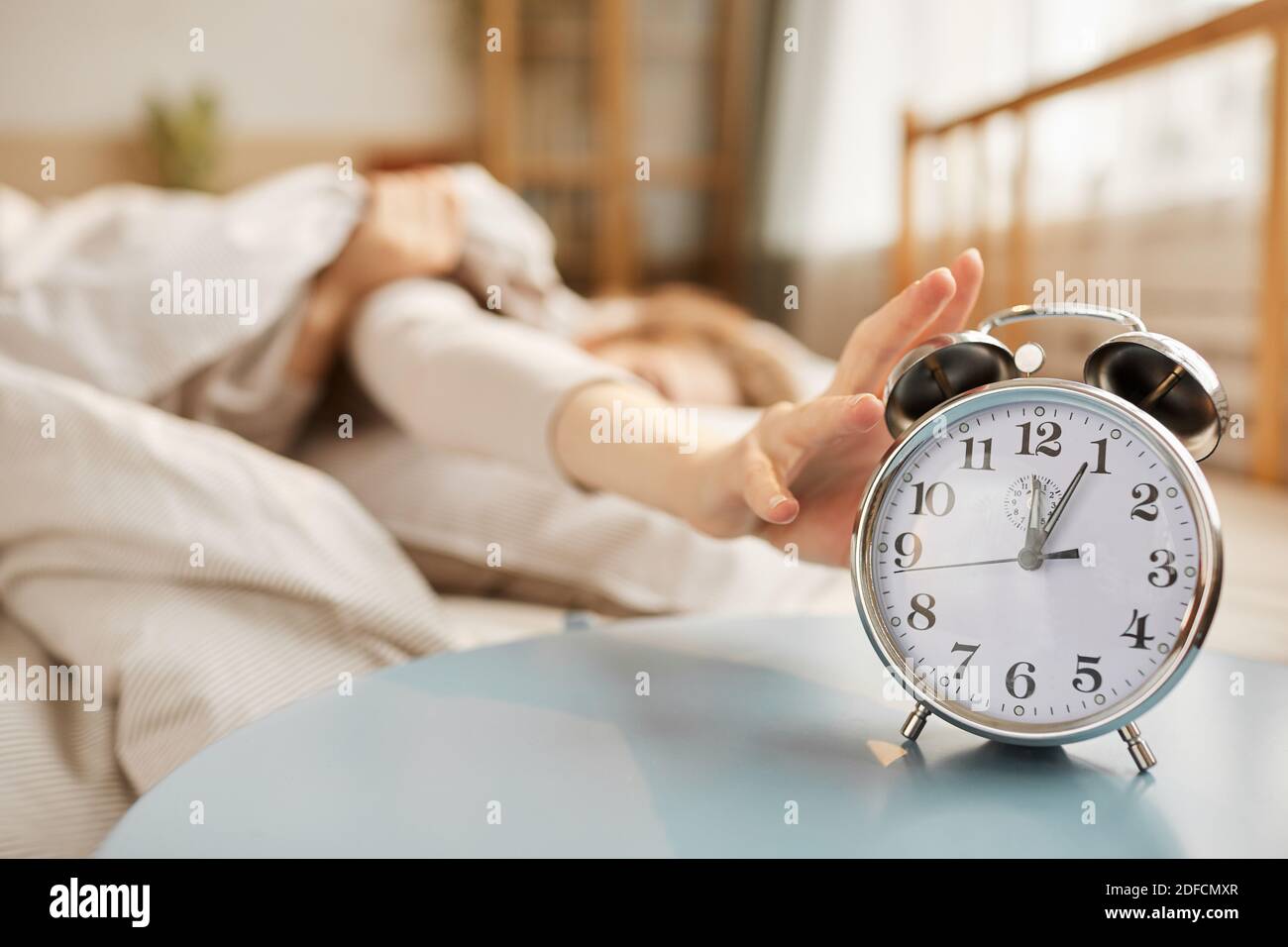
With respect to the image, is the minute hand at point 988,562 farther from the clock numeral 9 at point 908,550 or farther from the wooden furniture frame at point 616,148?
the wooden furniture frame at point 616,148

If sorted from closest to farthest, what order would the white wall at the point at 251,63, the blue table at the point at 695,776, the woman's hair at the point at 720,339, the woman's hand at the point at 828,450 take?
the blue table at the point at 695,776 → the woman's hand at the point at 828,450 → the woman's hair at the point at 720,339 → the white wall at the point at 251,63

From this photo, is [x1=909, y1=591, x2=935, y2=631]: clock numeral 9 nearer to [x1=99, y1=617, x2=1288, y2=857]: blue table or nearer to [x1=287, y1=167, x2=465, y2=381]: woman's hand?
[x1=99, y1=617, x2=1288, y2=857]: blue table

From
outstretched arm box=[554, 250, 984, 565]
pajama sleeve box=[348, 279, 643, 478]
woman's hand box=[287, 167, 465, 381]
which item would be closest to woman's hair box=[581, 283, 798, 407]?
woman's hand box=[287, 167, 465, 381]

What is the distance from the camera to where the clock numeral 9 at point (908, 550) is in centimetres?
43

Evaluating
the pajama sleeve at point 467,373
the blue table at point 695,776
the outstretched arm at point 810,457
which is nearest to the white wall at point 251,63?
the pajama sleeve at point 467,373

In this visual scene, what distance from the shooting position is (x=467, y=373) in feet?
2.76

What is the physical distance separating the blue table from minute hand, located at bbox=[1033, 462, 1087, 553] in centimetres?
9

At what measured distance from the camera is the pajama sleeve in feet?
2.56

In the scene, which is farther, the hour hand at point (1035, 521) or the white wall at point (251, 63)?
the white wall at point (251, 63)

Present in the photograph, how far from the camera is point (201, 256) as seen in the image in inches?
41.6

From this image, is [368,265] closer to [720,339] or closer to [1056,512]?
[720,339]

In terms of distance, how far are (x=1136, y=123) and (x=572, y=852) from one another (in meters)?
1.65

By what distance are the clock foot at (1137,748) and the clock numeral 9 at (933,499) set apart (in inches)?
4.2
